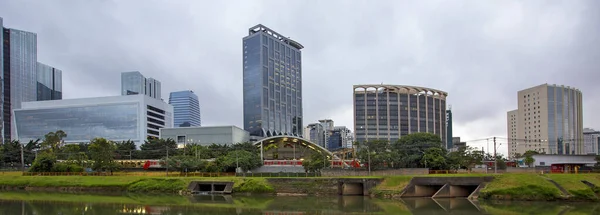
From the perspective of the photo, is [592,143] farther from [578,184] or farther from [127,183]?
[127,183]

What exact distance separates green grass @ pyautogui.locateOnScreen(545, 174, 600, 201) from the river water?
87.2 inches

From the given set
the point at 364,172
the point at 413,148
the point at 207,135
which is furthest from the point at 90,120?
the point at 413,148

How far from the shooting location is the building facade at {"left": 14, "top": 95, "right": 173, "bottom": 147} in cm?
13700

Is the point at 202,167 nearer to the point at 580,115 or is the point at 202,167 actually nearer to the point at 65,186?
the point at 65,186

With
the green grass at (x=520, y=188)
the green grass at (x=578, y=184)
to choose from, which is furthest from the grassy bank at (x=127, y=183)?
the green grass at (x=578, y=184)

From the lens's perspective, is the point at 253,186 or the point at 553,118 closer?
the point at 253,186

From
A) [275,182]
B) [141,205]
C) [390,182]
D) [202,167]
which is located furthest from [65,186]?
[390,182]

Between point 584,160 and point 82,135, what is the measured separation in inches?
5174

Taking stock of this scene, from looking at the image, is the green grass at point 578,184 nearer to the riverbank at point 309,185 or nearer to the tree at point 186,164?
the riverbank at point 309,185

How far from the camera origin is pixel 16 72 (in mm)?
181125

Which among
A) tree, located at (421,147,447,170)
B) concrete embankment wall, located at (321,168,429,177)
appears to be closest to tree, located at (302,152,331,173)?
concrete embankment wall, located at (321,168,429,177)

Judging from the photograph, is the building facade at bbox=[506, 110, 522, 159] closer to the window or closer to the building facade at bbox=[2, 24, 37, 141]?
the window

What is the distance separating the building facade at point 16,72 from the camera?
177 metres

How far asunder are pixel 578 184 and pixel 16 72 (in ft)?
657
